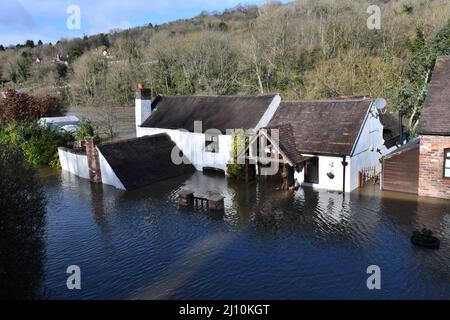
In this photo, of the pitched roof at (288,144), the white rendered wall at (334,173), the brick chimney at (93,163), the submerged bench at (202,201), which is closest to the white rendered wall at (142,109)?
the brick chimney at (93,163)

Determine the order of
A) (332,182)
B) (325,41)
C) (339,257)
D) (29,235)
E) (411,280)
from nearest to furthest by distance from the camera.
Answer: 1. (29,235)
2. (411,280)
3. (339,257)
4. (332,182)
5. (325,41)

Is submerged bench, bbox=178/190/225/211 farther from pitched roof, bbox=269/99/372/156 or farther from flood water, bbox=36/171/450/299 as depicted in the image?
pitched roof, bbox=269/99/372/156

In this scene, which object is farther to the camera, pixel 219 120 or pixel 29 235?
pixel 219 120

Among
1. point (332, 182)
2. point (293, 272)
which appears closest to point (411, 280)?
point (293, 272)

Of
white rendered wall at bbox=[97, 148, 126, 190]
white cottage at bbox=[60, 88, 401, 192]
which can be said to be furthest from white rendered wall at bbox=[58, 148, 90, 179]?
white rendered wall at bbox=[97, 148, 126, 190]

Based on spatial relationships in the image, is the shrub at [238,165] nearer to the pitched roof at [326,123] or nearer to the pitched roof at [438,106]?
the pitched roof at [326,123]
